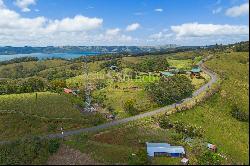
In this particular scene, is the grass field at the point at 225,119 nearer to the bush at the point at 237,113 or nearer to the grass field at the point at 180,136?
the grass field at the point at 180,136

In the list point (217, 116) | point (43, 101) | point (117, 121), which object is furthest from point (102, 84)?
point (217, 116)

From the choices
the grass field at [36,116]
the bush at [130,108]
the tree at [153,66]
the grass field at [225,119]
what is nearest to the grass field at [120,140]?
the grass field at [225,119]

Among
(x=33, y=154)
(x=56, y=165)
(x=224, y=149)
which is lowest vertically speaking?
(x=224, y=149)

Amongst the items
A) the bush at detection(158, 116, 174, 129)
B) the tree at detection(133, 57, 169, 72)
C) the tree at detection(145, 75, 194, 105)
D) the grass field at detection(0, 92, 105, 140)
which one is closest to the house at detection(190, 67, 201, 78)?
the tree at detection(133, 57, 169, 72)

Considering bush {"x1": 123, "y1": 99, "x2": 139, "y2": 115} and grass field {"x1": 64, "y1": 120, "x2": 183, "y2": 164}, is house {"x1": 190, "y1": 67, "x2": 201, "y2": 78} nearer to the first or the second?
bush {"x1": 123, "y1": 99, "x2": 139, "y2": 115}

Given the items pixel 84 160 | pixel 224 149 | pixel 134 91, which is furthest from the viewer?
pixel 134 91

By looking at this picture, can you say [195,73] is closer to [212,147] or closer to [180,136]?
[180,136]

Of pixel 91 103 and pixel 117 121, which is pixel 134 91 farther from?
pixel 117 121

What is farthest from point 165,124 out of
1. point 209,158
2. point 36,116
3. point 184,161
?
point 36,116

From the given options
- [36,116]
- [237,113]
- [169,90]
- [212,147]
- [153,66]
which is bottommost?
[212,147]
